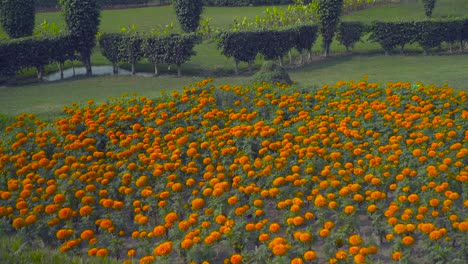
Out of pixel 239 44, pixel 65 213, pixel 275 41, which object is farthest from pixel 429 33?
pixel 65 213

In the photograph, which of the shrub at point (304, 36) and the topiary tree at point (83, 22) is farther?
the shrub at point (304, 36)

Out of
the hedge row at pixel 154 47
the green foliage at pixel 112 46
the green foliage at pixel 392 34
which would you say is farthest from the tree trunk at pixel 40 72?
the green foliage at pixel 392 34

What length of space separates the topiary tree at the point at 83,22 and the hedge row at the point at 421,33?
45.6 ft

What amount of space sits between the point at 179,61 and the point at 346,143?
1544 centimetres

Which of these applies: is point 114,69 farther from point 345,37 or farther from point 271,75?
point 271,75

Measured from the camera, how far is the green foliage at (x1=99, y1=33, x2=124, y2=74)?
24.0 metres

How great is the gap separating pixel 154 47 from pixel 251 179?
16309mm

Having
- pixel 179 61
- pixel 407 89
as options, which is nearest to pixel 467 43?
pixel 179 61

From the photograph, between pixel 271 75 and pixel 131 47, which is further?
pixel 131 47

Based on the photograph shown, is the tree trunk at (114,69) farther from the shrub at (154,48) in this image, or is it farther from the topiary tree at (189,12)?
the topiary tree at (189,12)

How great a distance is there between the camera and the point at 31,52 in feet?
74.6

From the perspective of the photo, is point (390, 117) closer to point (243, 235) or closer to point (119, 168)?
point (243, 235)

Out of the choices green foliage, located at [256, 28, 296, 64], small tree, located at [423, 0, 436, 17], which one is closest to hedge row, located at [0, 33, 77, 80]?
green foliage, located at [256, 28, 296, 64]

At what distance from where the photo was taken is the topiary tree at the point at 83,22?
23.8 meters
